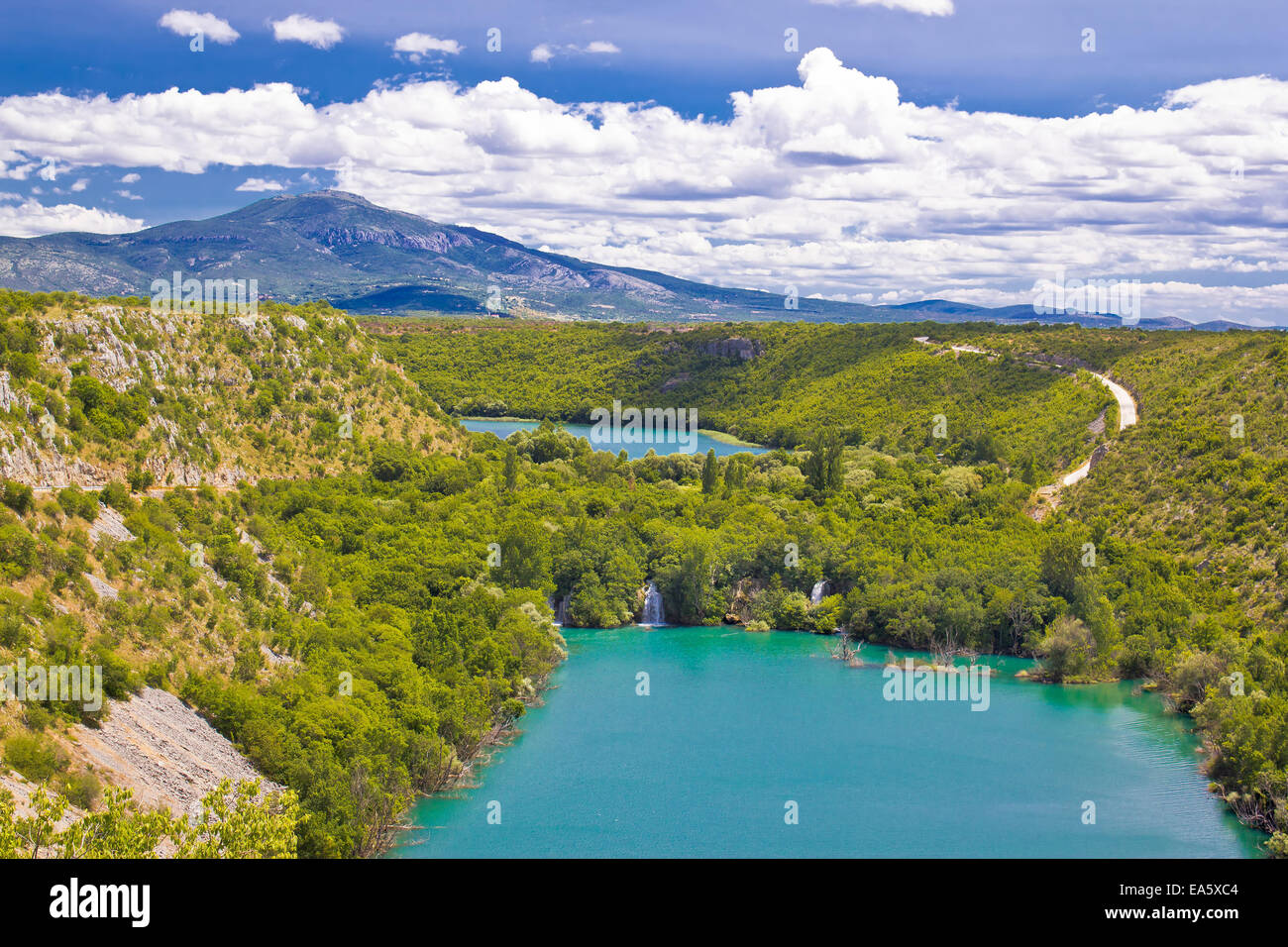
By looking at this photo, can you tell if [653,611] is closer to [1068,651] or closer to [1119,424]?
[1068,651]

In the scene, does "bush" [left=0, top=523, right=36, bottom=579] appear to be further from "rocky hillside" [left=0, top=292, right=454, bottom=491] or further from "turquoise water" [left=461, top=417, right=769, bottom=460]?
"turquoise water" [left=461, top=417, right=769, bottom=460]

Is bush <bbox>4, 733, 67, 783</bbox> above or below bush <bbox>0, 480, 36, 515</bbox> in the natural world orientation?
below

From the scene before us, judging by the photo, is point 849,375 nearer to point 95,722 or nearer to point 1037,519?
point 1037,519

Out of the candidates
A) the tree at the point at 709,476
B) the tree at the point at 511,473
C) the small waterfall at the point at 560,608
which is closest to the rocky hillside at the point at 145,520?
the tree at the point at 511,473

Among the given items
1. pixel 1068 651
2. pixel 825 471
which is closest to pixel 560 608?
pixel 1068 651

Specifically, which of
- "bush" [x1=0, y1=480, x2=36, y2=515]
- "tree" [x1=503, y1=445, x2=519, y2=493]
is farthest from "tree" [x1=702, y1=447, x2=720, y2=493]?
"bush" [x1=0, y1=480, x2=36, y2=515]

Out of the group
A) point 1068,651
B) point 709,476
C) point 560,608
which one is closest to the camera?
point 1068,651

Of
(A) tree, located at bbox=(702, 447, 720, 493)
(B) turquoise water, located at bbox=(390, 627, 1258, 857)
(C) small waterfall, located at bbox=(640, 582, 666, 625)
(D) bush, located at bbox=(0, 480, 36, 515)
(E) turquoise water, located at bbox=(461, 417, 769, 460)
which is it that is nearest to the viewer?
(D) bush, located at bbox=(0, 480, 36, 515)
